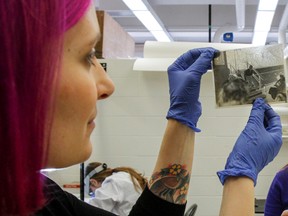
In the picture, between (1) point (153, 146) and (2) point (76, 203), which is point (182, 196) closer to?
(2) point (76, 203)

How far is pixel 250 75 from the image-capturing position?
1575 mm

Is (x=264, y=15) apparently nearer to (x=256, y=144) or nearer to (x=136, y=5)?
(x=136, y=5)

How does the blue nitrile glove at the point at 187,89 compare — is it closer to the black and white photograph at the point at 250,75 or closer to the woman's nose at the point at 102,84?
the black and white photograph at the point at 250,75

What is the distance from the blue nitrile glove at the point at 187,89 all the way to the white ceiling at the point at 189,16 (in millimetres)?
3873

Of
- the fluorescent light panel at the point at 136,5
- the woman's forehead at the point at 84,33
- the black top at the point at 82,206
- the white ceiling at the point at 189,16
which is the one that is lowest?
the black top at the point at 82,206

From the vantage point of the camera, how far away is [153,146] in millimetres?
3303

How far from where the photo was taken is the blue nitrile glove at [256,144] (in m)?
1.34

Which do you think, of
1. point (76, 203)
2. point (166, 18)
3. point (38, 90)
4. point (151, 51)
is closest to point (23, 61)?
point (38, 90)

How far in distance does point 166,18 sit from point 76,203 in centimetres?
608

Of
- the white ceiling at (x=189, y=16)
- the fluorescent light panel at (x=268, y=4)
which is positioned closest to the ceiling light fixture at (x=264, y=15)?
the fluorescent light panel at (x=268, y=4)

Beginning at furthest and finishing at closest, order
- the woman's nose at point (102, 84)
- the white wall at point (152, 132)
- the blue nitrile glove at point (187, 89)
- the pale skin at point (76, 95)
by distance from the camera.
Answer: the white wall at point (152, 132), the blue nitrile glove at point (187, 89), the woman's nose at point (102, 84), the pale skin at point (76, 95)

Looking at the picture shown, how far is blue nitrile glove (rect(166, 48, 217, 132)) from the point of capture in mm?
1386

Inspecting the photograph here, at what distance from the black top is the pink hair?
0.29 m

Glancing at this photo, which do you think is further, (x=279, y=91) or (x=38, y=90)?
(x=279, y=91)
